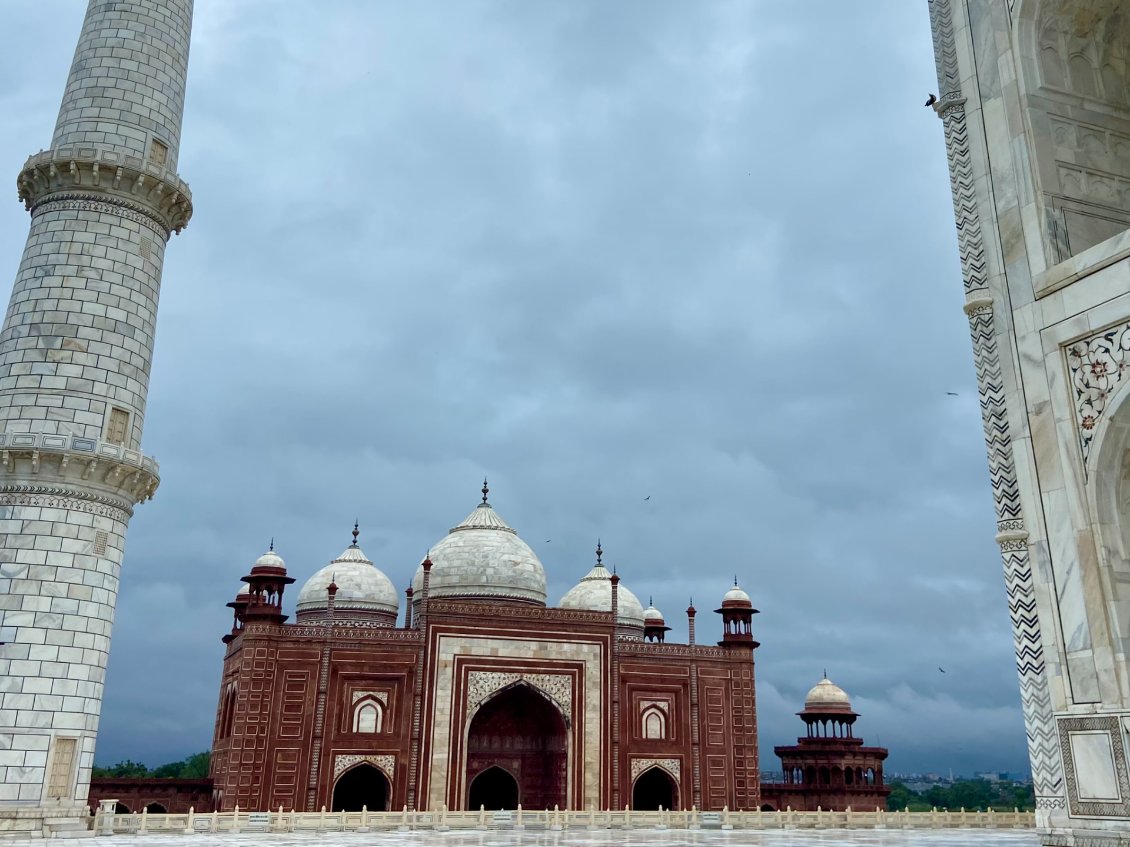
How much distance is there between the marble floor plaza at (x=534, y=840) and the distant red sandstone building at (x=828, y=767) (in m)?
11.8

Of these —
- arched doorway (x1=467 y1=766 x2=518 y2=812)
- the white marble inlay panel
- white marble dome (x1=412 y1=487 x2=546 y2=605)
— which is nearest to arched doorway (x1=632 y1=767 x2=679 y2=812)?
arched doorway (x1=467 y1=766 x2=518 y2=812)

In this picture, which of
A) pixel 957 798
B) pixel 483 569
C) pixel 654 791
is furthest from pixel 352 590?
pixel 957 798

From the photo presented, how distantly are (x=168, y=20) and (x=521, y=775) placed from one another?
1887 centimetres

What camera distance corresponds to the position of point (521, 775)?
Result: 2495cm

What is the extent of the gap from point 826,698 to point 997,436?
25824 mm

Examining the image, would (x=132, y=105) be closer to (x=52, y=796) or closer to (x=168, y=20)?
(x=168, y=20)

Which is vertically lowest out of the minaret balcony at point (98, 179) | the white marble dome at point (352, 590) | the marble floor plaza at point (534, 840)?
the marble floor plaza at point (534, 840)

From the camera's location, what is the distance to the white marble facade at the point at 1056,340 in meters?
6.89

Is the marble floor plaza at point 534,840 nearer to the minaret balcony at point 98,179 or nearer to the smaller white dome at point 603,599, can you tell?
the minaret balcony at point 98,179

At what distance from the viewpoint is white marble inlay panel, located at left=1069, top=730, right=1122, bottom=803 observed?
6582mm

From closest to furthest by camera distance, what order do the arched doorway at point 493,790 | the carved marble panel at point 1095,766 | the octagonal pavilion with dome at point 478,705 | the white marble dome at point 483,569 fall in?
the carved marble panel at point 1095,766 < the octagonal pavilion with dome at point 478,705 < the arched doorway at point 493,790 < the white marble dome at point 483,569

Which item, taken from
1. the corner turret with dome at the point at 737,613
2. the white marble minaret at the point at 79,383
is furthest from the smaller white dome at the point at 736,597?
the white marble minaret at the point at 79,383

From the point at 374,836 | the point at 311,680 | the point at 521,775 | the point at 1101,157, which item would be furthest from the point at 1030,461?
the point at 521,775

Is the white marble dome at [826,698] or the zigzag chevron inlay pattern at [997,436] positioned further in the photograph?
the white marble dome at [826,698]
